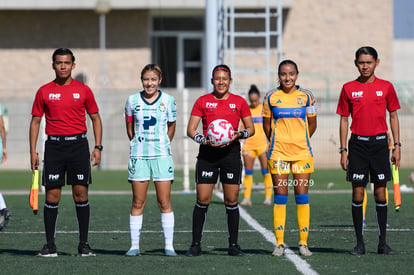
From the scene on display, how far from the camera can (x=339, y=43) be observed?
36.2 m

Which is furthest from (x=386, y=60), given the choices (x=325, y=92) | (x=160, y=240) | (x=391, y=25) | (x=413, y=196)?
(x=160, y=240)

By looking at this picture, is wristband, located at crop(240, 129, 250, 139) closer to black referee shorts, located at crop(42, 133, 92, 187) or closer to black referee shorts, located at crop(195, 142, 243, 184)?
black referee shorts, located at crop(195, 142, 243, 184)

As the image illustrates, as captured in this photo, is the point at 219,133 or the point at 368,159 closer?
the point at 219,133

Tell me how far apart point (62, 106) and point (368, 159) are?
3.29 meters

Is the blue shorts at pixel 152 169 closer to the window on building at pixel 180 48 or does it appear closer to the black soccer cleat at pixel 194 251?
the black soccer cleat at pixel 194 251

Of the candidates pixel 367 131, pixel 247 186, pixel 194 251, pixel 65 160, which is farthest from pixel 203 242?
pixel 247 186

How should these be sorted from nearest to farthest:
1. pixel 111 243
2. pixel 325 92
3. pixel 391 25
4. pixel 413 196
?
pixel 111 243 < pixel 413 196 < pixel 325 92 < pixel 391 25

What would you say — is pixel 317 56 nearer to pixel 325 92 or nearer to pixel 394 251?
pixel 325 92

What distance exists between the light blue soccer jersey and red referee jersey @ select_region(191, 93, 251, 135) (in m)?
0.35

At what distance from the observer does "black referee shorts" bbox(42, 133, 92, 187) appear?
33.1 feet

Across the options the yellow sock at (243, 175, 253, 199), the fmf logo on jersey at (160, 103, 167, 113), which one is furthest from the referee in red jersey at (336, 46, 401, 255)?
the yellow sock at (243, 175, 253, 199)

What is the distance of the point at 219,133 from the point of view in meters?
9.95

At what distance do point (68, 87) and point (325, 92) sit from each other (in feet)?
74.8

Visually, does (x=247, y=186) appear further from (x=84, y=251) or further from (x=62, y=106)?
(x=62, y=106)
